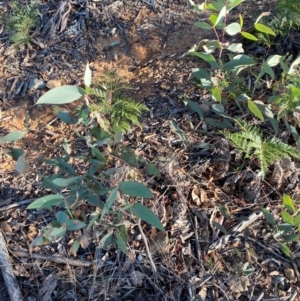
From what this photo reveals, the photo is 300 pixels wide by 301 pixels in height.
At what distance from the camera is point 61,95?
7.11 feet

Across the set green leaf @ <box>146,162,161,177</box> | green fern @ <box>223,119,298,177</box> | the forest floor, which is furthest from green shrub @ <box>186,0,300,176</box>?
green leaf @ <box>146,162,161,177</box>

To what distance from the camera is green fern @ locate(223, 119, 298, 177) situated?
2668 millimetres

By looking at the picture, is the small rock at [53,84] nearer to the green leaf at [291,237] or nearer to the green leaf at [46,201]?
the green leaf at [46,201]

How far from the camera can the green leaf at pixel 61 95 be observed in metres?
2.15

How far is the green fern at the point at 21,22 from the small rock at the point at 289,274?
7.81 ft

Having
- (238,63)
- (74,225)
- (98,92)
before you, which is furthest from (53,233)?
(238,63)

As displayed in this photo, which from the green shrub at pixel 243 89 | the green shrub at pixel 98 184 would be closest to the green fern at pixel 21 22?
the green shrub at pixel 98 184

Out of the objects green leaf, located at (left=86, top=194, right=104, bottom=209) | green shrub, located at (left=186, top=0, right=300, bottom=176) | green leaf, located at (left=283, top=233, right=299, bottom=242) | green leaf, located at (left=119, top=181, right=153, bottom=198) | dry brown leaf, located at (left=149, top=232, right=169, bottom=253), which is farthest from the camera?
green shrub, located at (left=186, top=0, right=300, bottom=176)

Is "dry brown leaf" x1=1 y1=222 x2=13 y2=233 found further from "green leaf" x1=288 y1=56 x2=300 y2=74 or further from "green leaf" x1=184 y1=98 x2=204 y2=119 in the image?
"green leaf" x1=288 y1=56 x2=300 y2=74

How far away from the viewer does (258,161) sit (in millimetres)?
2766

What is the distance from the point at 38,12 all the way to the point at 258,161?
80.0 inches

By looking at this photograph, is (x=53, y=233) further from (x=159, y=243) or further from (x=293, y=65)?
(x=293, y=65)

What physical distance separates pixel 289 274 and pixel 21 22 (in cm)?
255

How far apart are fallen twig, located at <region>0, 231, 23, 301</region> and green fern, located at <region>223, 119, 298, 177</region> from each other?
4.41ft
